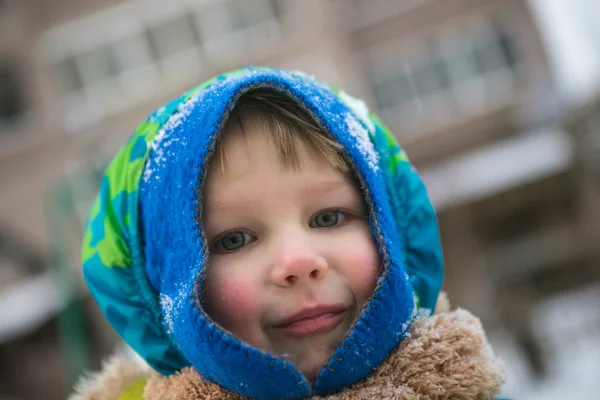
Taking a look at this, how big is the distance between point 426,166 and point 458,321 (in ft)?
39.4

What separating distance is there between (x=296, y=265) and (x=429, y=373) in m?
0.34

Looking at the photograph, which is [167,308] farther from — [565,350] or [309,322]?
[565,350]

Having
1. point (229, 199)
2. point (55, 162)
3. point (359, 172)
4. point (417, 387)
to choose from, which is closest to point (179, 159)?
point (229, 199)

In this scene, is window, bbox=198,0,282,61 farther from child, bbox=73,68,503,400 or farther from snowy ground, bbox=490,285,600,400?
child, bbox=73,68,503,400

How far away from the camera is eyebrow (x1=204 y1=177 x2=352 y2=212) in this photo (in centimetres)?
123

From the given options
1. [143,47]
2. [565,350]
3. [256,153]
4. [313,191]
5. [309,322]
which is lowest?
[565,350]

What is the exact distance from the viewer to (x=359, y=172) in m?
1.29

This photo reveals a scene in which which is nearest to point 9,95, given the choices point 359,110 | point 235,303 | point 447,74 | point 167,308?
point 447,74

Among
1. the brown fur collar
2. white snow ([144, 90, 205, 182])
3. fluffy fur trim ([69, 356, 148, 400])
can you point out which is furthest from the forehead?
fluffy fur trim ([69, 356, 148, 400])

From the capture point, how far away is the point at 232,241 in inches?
49.3

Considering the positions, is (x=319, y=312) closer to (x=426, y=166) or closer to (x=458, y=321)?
(x=458, y=321)

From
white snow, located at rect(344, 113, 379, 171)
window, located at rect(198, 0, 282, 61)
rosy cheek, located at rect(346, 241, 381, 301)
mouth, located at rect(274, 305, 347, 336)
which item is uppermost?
window, located at rect(198, 0, 282, 61)

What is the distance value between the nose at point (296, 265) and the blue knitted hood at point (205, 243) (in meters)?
0.12

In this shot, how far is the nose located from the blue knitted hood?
120 mm
